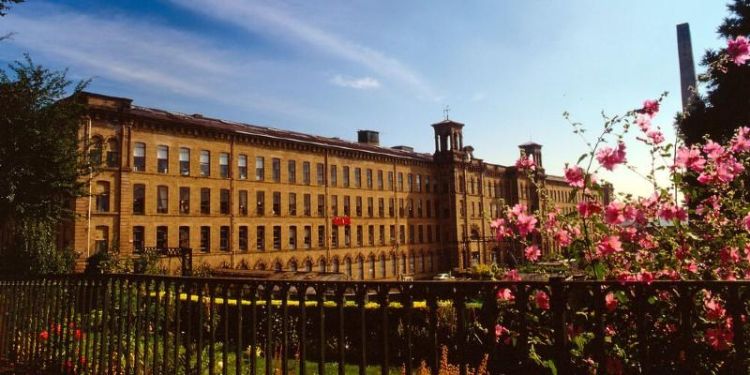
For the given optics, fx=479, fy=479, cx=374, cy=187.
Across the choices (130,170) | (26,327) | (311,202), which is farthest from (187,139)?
(26,327)

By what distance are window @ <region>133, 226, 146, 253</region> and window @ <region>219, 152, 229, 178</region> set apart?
26.7 ft

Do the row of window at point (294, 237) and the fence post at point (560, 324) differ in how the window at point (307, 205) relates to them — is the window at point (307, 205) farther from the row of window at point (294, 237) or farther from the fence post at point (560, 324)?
the fence post at point (560, 324)

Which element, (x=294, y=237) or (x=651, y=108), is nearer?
(x=651, y=108)

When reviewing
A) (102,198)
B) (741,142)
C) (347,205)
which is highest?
(347,205)

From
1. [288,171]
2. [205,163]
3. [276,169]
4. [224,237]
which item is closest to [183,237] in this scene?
[224,237]

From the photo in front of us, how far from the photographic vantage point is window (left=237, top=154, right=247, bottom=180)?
137ft

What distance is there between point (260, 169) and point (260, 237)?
617cm

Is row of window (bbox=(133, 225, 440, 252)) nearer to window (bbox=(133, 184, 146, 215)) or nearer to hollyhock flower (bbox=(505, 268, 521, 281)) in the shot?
window (bbox=(133, 184, 146, 215))

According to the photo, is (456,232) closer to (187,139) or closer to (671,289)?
(187,139)

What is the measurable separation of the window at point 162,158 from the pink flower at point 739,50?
37509mm

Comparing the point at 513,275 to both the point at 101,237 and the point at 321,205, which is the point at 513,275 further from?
the point at 321,205

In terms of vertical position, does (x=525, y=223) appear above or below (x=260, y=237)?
below

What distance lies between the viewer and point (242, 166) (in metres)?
42.1

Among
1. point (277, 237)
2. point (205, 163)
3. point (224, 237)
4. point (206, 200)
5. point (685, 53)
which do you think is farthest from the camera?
point (685, 53)
